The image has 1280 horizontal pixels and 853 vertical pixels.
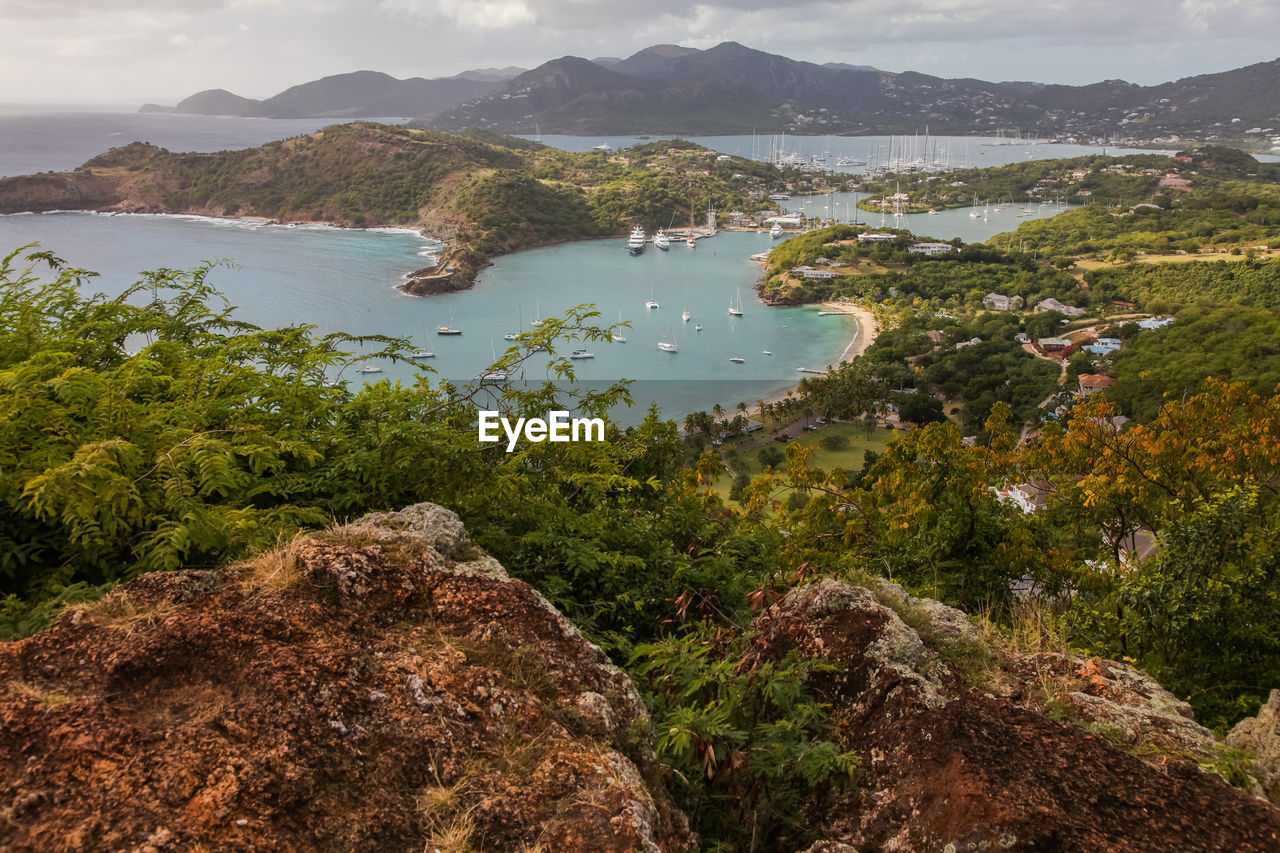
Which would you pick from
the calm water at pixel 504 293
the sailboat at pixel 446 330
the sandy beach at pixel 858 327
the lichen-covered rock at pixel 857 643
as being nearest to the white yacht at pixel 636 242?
the calm water at pixel 504 293

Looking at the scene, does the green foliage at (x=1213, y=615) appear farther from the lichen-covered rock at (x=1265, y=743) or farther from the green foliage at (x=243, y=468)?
the green foliage at (x=243, y=468)

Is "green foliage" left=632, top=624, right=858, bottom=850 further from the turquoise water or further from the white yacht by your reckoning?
the white yacht

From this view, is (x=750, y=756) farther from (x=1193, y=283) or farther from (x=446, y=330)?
(x=1193, y=283)

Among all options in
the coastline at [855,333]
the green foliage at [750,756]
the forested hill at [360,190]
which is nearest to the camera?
the green foliage at [750,756]

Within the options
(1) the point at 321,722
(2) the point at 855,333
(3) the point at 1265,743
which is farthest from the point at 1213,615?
(2) the point at 855,333

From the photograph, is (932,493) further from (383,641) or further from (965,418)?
(965,418)
